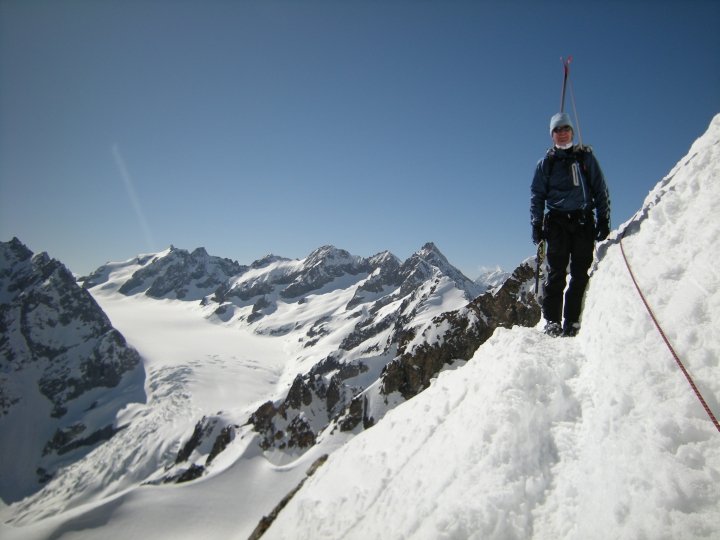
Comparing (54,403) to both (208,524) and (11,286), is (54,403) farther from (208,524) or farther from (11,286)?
Answer: (208,524)

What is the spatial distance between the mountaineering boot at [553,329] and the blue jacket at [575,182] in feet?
6.96

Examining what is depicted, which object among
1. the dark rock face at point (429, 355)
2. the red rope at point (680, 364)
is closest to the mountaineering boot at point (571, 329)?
the red rope at point (680, 364)

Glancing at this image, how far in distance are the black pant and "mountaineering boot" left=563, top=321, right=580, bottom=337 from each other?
0.25 ft

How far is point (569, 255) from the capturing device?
23.0 feet

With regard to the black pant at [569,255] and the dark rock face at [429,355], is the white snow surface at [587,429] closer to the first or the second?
the black pant at [569,255]

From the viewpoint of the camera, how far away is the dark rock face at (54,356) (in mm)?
122938

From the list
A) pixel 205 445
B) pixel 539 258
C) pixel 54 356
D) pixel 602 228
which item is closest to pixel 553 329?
pixel 539 258

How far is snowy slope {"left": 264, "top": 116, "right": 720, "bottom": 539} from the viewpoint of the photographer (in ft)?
10.8

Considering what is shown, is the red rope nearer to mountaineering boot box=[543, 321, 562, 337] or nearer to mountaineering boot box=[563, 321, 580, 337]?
mountaineering boot box=[563, 321, 580, 337]

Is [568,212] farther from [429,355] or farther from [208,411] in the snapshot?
[208,411]

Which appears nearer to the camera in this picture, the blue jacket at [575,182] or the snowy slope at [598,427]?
the snowy slope at [598,427]

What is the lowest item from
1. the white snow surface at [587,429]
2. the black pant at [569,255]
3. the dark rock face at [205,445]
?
the dark rock face at [205,445]

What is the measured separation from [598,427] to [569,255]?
375cm

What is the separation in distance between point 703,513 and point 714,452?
1.84 ft
